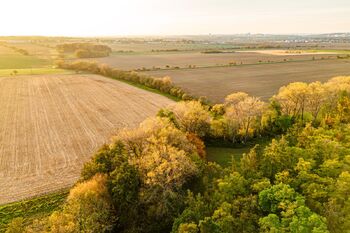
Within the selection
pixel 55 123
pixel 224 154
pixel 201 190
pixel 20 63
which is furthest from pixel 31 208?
pixel 20 63

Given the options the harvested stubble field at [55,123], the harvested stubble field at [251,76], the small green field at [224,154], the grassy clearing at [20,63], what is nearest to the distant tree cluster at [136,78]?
the harvested stubble field at [55,123]

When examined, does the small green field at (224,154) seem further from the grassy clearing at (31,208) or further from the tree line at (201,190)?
the grassy clearing at (31,208)

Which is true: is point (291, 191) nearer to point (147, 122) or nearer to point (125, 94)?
point (147, 122)

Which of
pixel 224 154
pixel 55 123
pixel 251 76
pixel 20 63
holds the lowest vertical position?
pixel 224 154

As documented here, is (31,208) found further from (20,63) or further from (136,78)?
(20,63)

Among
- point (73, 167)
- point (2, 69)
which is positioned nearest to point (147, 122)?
point (73, 167)

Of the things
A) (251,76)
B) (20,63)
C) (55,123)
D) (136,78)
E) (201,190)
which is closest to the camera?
(201,190)

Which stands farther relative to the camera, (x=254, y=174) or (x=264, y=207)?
(x=254, y=174)
